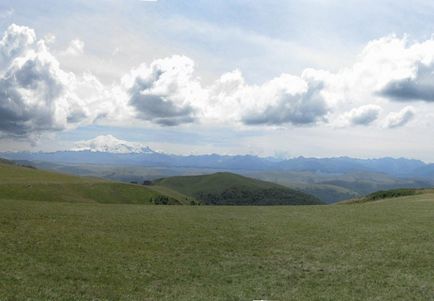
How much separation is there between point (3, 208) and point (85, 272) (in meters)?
31.5

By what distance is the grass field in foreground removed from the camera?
2547cm

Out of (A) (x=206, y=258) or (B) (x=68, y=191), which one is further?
(B) (x=68, y=191)

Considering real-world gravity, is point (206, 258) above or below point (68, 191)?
above

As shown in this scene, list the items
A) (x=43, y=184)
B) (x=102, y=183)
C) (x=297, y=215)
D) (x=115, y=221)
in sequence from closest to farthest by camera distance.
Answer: (x=115, y=221), (x=297, y=215), (x=43, y=184), (x=102, y=183)

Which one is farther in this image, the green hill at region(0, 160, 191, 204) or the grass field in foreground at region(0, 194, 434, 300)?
the green hill at region(0, 160, 191, 204)

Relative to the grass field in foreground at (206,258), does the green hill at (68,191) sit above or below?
below

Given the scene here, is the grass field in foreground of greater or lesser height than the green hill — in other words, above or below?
above

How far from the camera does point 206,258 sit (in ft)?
114

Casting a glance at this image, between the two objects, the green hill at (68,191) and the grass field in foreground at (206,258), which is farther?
the green hill at (68,191)

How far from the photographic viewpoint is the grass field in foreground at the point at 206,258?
2547 cm

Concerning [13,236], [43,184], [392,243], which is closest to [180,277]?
[13,236]

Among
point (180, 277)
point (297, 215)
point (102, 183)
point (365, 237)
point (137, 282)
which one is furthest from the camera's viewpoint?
point (102, 183)

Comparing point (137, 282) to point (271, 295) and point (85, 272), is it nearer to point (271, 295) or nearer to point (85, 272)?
point (85, 272)

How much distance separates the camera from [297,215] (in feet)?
215
